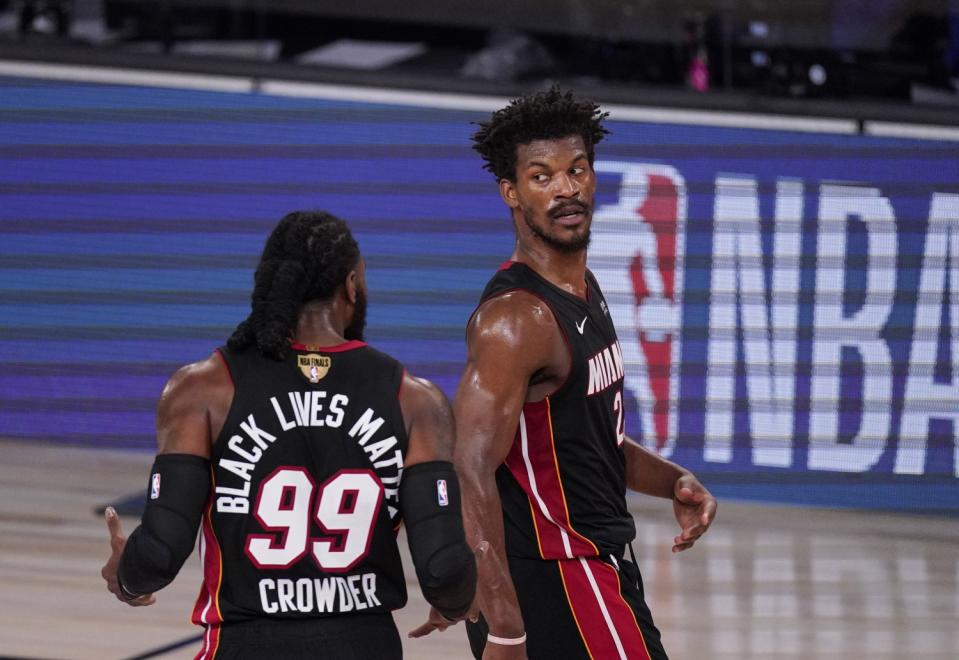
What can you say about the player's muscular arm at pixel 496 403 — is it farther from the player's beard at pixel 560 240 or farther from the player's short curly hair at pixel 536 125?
the player's short curly hair at pixel 536 125

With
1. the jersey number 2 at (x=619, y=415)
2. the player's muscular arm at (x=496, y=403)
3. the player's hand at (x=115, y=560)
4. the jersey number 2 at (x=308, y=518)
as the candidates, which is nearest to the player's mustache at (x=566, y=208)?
the player's muscular arm at (x=496, y=403)

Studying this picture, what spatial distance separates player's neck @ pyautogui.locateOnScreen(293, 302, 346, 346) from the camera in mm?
3314

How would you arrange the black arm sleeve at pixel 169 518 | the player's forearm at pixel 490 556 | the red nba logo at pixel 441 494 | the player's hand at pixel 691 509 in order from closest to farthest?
1. the black arm sleeve at pixel 169 518
2. the red nba logo at pixel 441 494
3. the player's forearm at pixel 490 556
4. the player's hand at pixel 691 509

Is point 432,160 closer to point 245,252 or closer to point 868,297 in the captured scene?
point 245,252

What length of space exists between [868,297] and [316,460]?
17.5 ft

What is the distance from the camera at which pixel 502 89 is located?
8414mm

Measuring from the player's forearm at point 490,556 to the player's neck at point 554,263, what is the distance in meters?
0.60

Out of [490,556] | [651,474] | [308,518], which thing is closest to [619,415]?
[651,474]

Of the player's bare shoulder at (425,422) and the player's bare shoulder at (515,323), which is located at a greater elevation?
the player's bare shoulder at (515,323)

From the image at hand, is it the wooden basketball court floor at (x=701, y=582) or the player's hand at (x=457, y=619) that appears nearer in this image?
the player's hand at (x=457, y=619)

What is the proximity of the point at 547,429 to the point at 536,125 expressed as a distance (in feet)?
2.58

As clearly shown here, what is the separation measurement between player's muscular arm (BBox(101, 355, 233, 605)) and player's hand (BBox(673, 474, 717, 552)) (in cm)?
143

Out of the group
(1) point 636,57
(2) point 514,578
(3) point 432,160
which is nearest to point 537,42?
(1) point 636,57

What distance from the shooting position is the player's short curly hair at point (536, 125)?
396 centimetres
